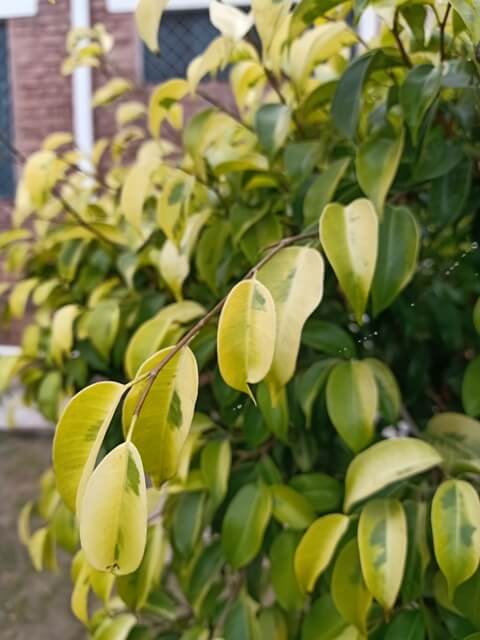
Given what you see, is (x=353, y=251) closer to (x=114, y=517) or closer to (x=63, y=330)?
(x=114, y=517)

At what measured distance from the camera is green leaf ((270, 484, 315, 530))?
72 cm

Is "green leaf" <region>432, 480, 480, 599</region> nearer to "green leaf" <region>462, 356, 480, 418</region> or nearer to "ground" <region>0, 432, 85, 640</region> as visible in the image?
"green leaf" <region>462, 356, 480, 418</region>

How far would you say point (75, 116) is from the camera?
2.77 meters

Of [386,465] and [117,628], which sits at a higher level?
[386,465]

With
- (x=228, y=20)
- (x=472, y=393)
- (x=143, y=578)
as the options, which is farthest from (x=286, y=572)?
(x=228, y=20)

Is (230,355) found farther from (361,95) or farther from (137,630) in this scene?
(137,630)

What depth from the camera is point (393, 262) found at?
642mm

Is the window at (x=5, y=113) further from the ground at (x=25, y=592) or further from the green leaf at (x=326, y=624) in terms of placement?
the green leaf at (x=326, y=624)

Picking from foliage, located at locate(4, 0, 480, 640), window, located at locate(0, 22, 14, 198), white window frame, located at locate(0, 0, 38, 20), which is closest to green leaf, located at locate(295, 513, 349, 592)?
foliage, located at locate(4, 0, 480, 640)

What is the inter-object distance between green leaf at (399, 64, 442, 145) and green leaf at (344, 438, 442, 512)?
288mm

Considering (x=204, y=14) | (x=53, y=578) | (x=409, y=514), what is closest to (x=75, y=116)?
(x=204, y=14)

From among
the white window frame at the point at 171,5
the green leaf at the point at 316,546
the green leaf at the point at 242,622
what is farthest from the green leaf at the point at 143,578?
the white window frame at the point at 171,5

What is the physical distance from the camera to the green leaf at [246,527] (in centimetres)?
73

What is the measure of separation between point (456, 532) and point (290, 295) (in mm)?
238
